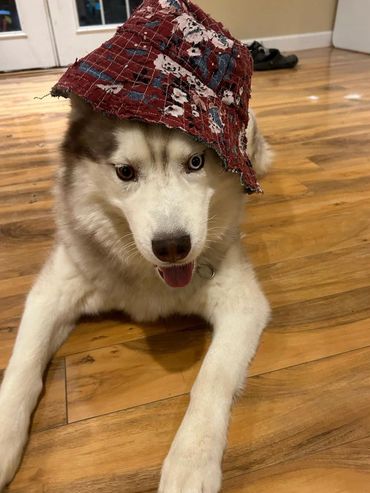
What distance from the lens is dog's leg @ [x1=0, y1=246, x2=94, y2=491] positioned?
3.41 ft

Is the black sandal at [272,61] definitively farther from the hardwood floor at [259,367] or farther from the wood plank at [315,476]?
the wood plank at [315,476]

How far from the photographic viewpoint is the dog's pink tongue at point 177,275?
1259mm

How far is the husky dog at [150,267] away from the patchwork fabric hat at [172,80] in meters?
0.06

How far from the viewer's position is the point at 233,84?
4.20 feet

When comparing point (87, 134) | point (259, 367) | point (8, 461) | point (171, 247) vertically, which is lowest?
point (259, 367)

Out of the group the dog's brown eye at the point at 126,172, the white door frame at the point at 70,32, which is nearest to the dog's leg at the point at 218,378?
the dog's brown eye at the point at 126,172

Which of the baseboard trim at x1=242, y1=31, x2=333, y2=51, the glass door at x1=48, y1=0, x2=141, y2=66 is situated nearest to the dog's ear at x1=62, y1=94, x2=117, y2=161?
the glass door at x1=48, y1=0, x2=141, y2=66

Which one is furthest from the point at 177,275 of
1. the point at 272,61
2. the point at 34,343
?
the point at 272,61

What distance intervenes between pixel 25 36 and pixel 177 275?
180 inches

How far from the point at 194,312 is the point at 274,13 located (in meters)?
5.06

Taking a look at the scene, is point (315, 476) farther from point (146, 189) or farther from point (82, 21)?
point (82, 21)

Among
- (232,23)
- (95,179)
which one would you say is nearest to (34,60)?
(232,23)

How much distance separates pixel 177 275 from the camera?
49.7 inches

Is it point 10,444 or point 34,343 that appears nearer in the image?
point 10,444
